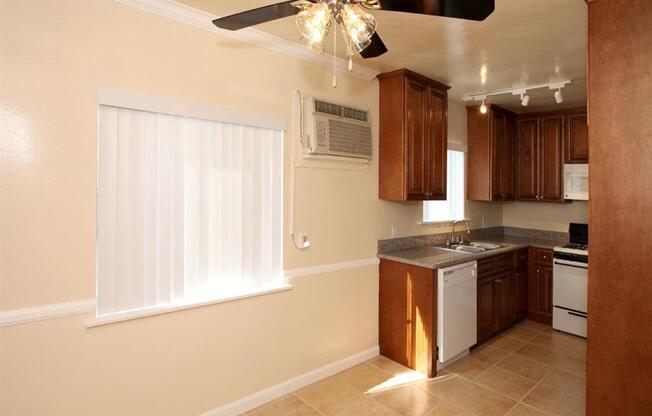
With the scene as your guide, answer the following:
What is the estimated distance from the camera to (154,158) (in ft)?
7.00

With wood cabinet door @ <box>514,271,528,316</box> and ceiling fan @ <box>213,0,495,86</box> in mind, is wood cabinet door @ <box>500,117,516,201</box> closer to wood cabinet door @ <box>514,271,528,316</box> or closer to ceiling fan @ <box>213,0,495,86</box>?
wood cabinet door @ <box>514,271,528,316</box>

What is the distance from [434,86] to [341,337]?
2580mm

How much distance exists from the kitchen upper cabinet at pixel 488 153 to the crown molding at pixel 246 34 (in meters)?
1.95

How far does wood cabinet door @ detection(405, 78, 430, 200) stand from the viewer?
327 centimetres

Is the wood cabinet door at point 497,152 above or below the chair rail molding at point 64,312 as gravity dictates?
above

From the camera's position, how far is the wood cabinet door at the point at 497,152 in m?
4.48

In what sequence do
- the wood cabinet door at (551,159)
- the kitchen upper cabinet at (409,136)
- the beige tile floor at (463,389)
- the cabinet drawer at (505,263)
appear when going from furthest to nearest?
the wood cabinet door at (551,159), the cabinet drawer at (505,263), the kitchen upper cabinet at (409,136), the beige tile floor at (463,389)

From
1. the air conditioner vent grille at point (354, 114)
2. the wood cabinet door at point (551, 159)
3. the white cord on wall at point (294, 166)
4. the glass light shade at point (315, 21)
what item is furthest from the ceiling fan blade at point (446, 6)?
the wood cabinet door at point (551, 159)

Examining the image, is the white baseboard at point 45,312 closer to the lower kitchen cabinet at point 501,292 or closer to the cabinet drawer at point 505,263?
the lower kitchen cabinet at point 501,292

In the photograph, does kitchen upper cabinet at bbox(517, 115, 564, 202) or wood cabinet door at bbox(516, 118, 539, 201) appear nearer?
kitchen upper cabinet at bbox(517, 115, 564, 202)

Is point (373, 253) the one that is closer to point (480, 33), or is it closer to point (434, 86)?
point (434, 86)

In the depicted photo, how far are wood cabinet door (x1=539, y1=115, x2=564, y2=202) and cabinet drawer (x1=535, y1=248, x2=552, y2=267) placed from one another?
0.76 meters

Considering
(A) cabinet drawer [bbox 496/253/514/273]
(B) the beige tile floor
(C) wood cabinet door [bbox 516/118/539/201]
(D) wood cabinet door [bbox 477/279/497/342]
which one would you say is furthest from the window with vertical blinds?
(C) wood cabinet door [bbox 516/118/539/201]

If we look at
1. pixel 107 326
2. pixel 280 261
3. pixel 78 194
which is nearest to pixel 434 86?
pixel 280 261
